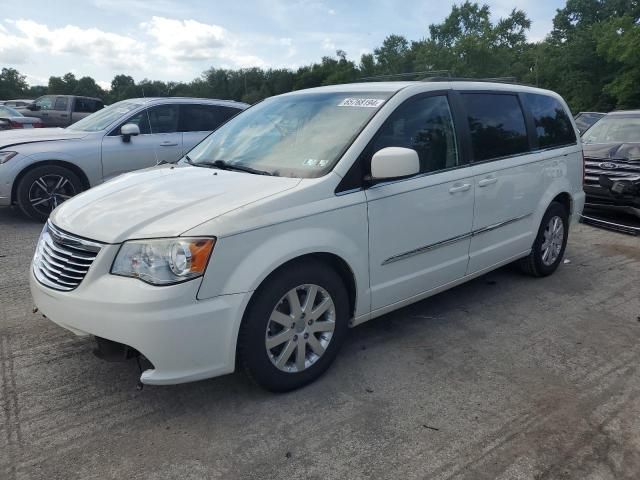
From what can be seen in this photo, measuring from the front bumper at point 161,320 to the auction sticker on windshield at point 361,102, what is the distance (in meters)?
1.60

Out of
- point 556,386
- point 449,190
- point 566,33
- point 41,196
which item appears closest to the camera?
point 556,386

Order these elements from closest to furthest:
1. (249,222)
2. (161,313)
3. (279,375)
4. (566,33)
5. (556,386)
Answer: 1. (161,313)
2. (249,222)
3. (279,375)
4. (556,386)
5. (566,33)

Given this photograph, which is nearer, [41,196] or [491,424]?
[491,424]

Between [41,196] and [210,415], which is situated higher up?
[41,196]

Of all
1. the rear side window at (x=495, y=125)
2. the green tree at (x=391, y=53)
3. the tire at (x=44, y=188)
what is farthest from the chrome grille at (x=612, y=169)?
the green tree at (x=391, y=53)

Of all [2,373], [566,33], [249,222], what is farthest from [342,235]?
[566,33]

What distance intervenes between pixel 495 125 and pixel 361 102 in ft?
4.47

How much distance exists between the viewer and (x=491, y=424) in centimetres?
285

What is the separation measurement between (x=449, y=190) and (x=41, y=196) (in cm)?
560

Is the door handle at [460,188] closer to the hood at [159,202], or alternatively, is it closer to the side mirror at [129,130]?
the hood at [159,202]

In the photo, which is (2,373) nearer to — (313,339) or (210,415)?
(210,415)

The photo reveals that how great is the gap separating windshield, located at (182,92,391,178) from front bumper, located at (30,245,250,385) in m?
1.02

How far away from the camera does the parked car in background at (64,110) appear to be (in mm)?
18875

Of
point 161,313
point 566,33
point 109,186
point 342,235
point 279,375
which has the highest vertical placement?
point 566,33
